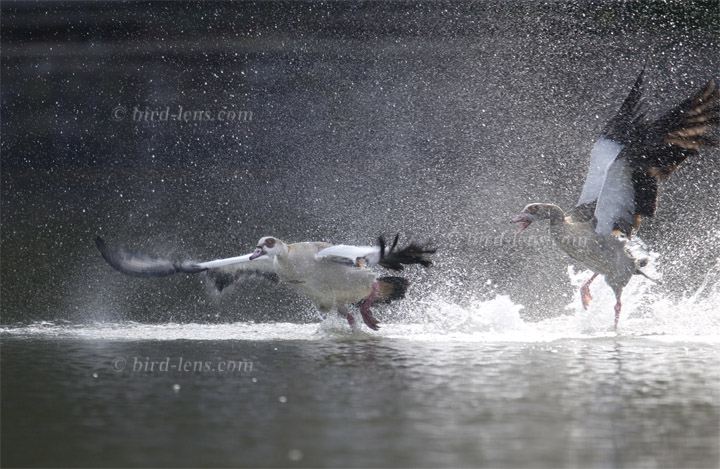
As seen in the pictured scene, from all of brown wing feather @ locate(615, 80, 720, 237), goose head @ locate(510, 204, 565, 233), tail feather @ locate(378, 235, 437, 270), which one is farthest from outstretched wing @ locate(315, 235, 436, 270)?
brown wing feather @ locate(615, 80, 720, 237)

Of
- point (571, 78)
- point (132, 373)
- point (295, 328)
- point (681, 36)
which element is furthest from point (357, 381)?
point (681, 36)

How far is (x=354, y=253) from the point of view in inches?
441

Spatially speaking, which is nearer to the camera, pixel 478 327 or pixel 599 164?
pixel 478 327

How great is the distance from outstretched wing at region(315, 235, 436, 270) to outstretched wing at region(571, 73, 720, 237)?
2463 mm

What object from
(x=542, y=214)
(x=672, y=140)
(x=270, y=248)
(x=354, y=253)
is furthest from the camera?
(x=542, y=214)

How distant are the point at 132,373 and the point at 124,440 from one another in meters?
2.59

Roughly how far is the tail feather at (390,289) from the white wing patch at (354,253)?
2.07ft

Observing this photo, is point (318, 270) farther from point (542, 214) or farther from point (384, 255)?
point (542, 214)

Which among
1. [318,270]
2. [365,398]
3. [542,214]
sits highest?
[542,214]

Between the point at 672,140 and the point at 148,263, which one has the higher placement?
the point at 672,140

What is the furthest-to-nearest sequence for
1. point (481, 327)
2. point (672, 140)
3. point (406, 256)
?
point (672, 140) < point (481, 327) < point (406, 256)

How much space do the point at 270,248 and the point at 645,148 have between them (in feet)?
14.9

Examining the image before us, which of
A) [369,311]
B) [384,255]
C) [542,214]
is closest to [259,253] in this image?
[369,311]

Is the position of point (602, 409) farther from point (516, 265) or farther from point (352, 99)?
point (352, 99)
